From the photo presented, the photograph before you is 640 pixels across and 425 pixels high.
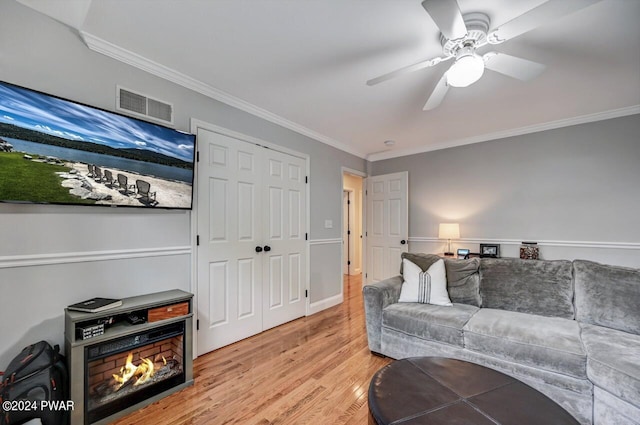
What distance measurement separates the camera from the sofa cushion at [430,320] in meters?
2.15

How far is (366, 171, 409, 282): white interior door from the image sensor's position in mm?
4500

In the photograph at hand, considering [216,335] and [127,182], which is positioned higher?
[127,182]

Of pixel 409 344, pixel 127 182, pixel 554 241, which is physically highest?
pixel 127 182

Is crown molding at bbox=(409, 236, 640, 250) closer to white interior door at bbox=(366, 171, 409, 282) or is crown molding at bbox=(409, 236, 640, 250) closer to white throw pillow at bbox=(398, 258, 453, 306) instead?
white interior door at bbox=(366, 171, 409, 282)

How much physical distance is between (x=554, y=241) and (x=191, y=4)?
450 cm

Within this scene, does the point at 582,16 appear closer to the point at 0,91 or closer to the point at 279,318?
the point at 0,91

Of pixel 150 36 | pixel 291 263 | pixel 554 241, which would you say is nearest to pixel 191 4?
pixel 150 36

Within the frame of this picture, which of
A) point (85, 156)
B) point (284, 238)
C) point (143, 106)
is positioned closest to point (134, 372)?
point (85, 156)

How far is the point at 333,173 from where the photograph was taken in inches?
165

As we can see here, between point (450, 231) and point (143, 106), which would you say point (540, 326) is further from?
point (143, 106)

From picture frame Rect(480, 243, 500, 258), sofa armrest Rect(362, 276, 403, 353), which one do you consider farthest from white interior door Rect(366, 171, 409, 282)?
sofa armrest Rect(362, 276, 403, 353)

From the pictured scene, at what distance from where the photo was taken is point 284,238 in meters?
3.38

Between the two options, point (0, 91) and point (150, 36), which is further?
point (150, 36)

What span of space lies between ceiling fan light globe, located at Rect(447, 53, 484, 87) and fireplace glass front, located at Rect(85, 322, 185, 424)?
261cm
